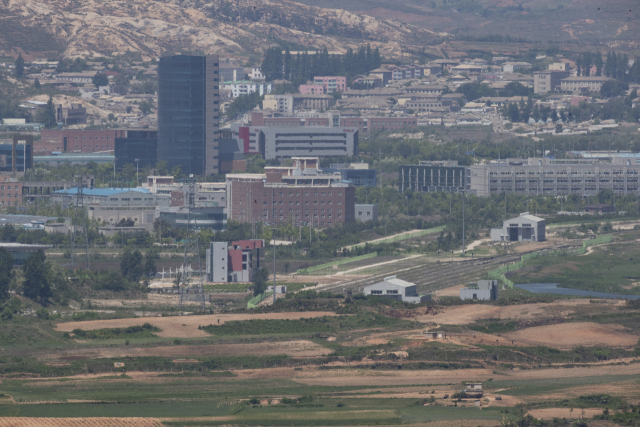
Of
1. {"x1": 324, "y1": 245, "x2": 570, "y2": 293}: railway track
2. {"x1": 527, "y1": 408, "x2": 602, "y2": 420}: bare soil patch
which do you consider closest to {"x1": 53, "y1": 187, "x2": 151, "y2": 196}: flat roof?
{"x1": 324, "y1": 245, "x2": 570, "y2": 293}: railway track

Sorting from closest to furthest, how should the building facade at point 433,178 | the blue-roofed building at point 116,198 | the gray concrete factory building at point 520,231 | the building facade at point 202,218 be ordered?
the gray concrete factory building at point 520,231, the building facade at point 202,218, the blue-roofed building at point 116,198, the building facade at point 433,178

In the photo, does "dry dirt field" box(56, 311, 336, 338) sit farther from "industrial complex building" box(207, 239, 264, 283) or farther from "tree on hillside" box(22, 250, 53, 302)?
"industrial complex building" box(207, 239, 264, 283)

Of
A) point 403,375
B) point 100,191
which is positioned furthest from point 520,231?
point 403,375

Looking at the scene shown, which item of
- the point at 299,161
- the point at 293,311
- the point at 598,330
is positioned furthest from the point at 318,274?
the point at 299,161

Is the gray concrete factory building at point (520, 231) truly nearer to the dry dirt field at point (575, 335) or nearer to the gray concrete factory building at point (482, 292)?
the gray concrete factory building at point (482, 292)

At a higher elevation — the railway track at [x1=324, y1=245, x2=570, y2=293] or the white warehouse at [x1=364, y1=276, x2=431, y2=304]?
the white warehouse at [x1=364, y1=276, x2=431, y2=304]

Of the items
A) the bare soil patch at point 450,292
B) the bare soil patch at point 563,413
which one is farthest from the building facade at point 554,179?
the bare soil patch at point 563,413

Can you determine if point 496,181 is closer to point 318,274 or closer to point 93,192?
point 93,192
